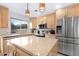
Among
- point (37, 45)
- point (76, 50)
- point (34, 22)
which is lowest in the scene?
point (76, 50)

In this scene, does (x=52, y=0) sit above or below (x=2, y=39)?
above

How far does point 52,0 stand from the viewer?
85 cm

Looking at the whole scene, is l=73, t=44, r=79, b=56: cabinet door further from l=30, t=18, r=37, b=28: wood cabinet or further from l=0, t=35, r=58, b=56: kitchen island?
l=30, t=18, r=37, b=28: wood cabinet

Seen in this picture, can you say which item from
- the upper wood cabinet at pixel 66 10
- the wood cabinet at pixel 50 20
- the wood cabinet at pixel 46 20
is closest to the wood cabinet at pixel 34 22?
the wood cabinet at pixel 46 20

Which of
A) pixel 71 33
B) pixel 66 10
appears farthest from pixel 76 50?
pixel 66 10

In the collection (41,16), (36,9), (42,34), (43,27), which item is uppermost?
(36,9)

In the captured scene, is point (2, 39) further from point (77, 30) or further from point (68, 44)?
point (77, 30)

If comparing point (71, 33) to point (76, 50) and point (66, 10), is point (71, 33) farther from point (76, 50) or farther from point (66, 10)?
point (66, 10)

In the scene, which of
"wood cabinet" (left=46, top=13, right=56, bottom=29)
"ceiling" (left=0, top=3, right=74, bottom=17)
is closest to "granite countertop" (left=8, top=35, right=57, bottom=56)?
"wood cabinet" (left=46, top=13, right=56, bottom=29)

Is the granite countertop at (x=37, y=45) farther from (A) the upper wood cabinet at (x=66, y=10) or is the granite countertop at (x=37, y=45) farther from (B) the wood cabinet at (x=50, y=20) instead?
(A) the upper wood cabinet at (x=66, y=10)

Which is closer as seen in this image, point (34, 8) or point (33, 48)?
point (33, 48)

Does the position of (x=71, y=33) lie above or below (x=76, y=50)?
above

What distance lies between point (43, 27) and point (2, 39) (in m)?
1.32

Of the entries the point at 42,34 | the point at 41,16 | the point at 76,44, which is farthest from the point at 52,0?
the point at 76,44
